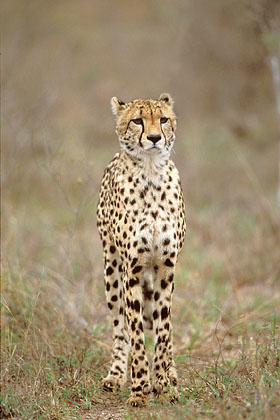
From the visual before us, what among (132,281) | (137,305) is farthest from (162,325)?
(132,281)

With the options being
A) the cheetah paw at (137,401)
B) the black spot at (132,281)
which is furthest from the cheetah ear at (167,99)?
the cheetah paw at (137,401)

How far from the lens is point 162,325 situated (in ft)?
11.1

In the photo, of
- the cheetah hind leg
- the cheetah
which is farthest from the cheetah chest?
the cheetah hind leg

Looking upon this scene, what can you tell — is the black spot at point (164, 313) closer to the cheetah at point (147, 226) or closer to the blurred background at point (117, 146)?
the cheetah at point (147, 226)

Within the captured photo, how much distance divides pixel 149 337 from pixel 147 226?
1.42 meters

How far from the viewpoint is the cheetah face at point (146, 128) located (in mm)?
3160

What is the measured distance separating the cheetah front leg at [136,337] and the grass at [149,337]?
10 cm

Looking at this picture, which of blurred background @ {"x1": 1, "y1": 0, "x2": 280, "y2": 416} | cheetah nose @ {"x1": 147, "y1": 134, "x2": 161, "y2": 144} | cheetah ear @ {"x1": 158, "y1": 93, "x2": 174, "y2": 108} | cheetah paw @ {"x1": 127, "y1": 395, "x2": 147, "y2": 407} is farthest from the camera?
blurred background @ {"x1": 1, "y1": 0, "x2": 280, "y2": 416}

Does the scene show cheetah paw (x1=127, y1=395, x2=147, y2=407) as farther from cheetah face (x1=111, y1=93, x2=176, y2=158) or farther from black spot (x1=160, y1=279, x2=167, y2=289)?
cheetah face (x1=111, y1=93, x2=176, y2=158)

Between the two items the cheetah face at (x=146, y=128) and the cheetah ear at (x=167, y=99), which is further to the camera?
the cheetah ear at (x=167, y=99)

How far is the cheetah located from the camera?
3268 mm

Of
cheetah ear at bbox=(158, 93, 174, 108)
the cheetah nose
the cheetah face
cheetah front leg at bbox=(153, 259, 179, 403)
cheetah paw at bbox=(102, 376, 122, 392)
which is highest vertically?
cheetah ear at bbox=(158, 93, 174, 108)

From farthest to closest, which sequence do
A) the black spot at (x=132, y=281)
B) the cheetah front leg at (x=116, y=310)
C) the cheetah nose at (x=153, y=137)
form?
the cheetah front leg at (x=116, y=310)
the black spot at (x=132, y=281)
the cheetah nose at (x=153, y=137)

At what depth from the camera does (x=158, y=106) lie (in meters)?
3.32
